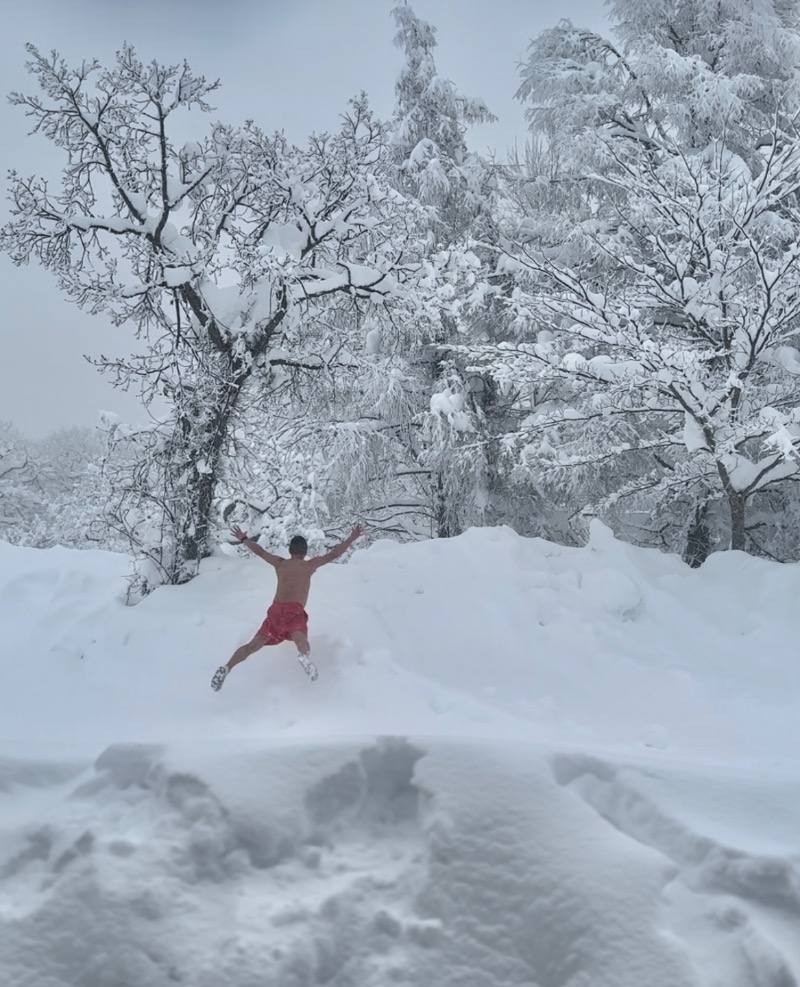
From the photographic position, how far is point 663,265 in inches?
322

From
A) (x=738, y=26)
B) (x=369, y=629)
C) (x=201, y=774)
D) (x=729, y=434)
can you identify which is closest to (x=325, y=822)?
(x=201, y=774)

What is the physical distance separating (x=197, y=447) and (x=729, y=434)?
585 cm

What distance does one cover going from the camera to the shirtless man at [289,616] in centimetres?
538

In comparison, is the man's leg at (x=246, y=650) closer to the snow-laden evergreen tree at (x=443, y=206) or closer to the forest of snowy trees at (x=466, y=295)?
the forest of snowy trees at (x=466, y=295)

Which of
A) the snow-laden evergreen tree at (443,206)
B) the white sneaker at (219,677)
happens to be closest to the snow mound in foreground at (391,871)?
the white sneaker at (219,677)

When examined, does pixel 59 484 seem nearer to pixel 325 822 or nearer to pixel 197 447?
pixel 197 447

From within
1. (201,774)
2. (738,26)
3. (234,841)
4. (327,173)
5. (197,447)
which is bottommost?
(234,841)

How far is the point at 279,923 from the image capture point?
7.69 feet

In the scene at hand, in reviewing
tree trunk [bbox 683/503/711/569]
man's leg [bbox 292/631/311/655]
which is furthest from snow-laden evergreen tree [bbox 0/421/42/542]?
tree trunk [bbox 683/503/711/569]

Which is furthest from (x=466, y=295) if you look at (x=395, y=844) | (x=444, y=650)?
(x=395, y=844)

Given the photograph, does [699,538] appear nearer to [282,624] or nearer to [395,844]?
[282,624]

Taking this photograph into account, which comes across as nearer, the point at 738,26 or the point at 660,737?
the point at 660,737

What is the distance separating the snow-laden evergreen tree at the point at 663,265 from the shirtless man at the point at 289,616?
394cm

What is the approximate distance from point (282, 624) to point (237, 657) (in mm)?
449
